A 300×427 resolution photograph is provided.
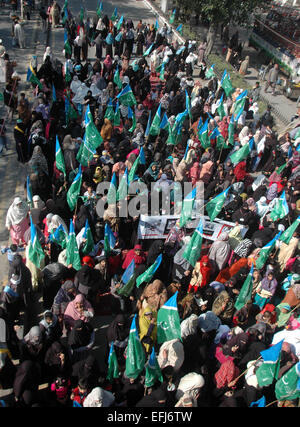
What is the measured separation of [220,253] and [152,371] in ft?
9.56

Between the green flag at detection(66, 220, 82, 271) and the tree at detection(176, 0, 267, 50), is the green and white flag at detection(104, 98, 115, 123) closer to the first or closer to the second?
the green flag at detection(66, 220, 82, 271)

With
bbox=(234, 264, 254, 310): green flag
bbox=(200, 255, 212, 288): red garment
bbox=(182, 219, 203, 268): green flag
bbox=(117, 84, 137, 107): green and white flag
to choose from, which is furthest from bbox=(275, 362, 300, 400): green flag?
bbox=(117, 84, 137, 107): green and white flag

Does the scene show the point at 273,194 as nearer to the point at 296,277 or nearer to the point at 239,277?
the point at 296,277

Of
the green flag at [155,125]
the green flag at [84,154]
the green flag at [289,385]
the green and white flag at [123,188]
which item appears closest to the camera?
the green flag at [289,385]

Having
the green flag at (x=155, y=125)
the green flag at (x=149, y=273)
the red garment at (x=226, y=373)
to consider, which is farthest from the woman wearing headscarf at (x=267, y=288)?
the green flag at (x=155, y=125)

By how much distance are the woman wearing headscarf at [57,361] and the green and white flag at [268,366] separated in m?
2.56

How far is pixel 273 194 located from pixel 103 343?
5455mm

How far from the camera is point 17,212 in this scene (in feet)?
22.3

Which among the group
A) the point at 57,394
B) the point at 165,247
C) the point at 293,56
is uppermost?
the point at 293,56

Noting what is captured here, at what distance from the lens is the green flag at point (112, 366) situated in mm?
5055

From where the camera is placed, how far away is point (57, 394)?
15.8 ft

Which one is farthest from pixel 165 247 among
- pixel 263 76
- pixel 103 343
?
pixel 263 76

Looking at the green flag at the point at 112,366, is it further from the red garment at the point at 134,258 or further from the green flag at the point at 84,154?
the green flag at the point at 84,154

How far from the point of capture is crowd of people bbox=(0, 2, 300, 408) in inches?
198
